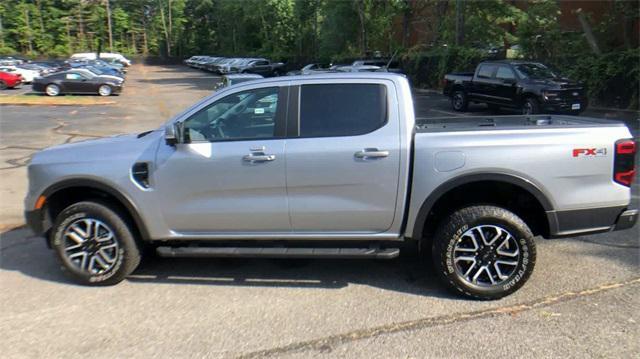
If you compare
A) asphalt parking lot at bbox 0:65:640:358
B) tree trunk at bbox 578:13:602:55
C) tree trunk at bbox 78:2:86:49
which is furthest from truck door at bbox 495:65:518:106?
tree trunk at bbox 78:2:86:49

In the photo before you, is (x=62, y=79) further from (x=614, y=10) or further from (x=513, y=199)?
(x=513, y=199)

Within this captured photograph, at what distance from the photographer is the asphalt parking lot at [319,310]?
3.53 metres

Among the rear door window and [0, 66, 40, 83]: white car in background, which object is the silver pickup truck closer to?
the rear door window

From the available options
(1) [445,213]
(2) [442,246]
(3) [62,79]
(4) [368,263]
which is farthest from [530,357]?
(3) [62,79]

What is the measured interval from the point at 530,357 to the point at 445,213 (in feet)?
4.65

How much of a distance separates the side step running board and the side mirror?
92cm

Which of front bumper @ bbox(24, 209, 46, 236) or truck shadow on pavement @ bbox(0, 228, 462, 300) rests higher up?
front bumper @ bbox(24, 209, 46, 236)

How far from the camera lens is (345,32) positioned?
157 ft

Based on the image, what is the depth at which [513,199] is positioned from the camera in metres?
4.53

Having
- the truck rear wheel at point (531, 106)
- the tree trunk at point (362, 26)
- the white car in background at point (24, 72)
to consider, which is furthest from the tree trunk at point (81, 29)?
the truck rear wheel at point (531, 106)

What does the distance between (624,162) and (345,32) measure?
149ft

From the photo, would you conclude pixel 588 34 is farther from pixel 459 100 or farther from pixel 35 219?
pixel 35 219

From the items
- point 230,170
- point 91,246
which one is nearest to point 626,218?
point 230,170

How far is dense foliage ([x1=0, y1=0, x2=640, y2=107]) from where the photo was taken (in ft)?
68.8
